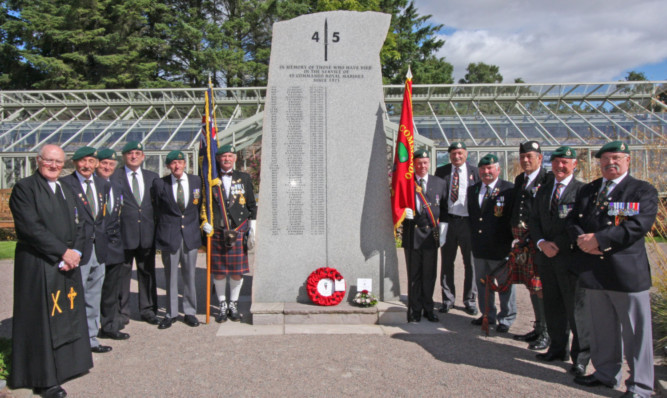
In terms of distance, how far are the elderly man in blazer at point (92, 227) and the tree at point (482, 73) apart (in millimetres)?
52128

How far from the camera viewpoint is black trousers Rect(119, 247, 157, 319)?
597cm

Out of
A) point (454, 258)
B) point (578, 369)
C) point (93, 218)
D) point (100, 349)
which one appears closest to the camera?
point (578, 369)

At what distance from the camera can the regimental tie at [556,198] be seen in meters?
4.52

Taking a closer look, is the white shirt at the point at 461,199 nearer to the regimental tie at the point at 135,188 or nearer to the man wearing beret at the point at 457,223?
the man wearing beret at the point at 457,223

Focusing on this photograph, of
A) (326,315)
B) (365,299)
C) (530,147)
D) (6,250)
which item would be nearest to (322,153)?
(365,299)

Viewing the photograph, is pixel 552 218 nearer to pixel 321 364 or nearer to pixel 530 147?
pixel 530 147

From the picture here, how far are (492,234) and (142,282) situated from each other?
15.5 feet

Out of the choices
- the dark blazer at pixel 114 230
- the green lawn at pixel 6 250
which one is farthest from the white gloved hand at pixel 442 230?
the green lawn at pixel 6 250

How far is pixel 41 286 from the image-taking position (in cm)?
383

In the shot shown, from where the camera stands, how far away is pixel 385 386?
4.02 metres

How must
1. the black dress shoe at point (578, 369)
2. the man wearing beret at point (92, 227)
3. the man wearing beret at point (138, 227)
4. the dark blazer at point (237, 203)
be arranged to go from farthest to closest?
the dark blazer at point (237, 203)
the man wearing beret at point (138, 227)
the man wearing beret at point (92, 227)
the black dress shoe at point (578, 369)

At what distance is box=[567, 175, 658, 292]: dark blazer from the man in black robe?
4603mm

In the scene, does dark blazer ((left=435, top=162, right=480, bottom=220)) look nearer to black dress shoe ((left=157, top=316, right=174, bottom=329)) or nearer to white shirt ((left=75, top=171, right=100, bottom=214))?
black dress shoe ((left=157, top=316, right=174, bottom=329))

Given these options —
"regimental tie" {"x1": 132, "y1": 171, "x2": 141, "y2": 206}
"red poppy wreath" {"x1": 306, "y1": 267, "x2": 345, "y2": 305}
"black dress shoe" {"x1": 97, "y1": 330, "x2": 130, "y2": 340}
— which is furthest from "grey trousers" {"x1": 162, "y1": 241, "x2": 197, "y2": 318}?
"red poppy wreath" {"x1": 306, "y1": 267, "x2": 345, "y2": 305}
